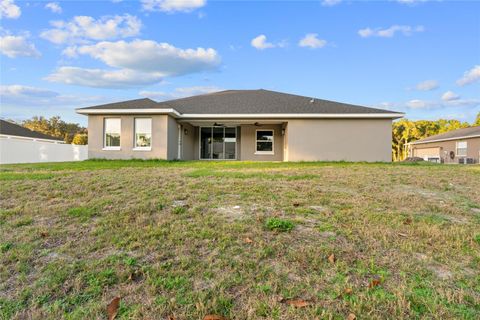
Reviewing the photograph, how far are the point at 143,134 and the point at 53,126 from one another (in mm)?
34302

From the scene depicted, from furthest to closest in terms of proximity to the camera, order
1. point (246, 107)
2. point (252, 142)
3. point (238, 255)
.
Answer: point (252, 142) < point (246, 107) < point (238, 255)

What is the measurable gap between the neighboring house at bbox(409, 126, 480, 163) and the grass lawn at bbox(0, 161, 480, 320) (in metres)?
24.6

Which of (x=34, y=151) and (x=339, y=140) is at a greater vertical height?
(x=339, y=140)

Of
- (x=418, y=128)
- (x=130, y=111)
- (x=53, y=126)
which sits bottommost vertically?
(x=130, y=111)

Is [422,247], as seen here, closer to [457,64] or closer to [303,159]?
[303,159]

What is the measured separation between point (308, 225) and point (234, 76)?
22.1 metres

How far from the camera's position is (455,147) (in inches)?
1036

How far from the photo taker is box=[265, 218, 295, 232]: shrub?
3.45 metres

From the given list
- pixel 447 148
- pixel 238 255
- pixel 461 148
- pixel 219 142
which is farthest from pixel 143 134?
pixel 447 148

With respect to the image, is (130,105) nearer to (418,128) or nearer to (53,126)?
(53,126)

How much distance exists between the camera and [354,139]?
14.5 m

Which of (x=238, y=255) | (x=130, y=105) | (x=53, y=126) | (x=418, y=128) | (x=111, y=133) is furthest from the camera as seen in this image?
(x=418, y=128)

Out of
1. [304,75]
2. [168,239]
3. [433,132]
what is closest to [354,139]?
[304,75]

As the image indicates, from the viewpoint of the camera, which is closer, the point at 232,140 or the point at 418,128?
the point at 232,140
